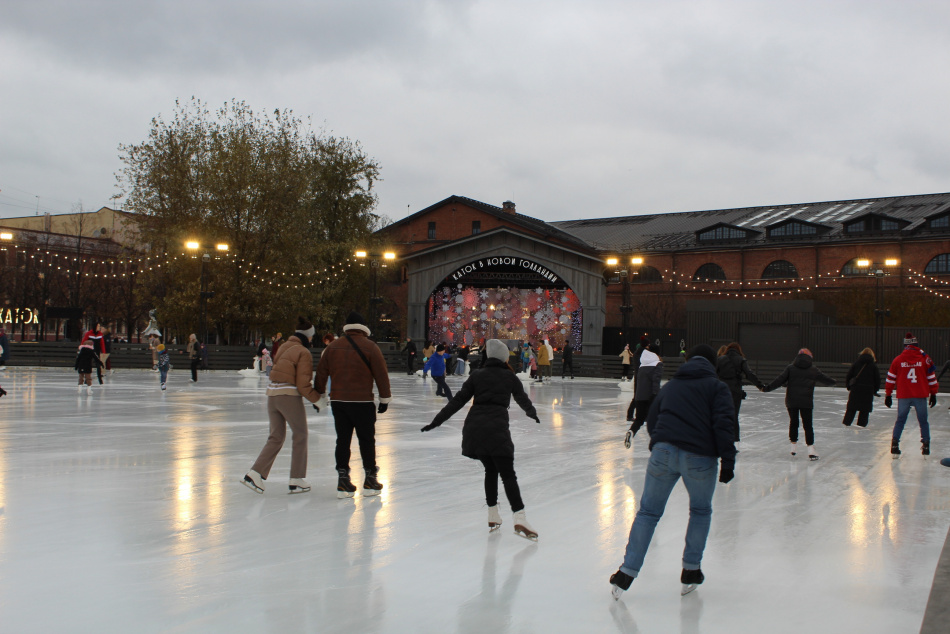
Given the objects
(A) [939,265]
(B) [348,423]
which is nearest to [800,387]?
(B) [348,423]

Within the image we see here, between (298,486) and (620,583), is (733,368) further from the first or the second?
(620,583)

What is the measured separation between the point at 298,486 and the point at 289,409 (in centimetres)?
75

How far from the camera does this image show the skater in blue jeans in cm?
496

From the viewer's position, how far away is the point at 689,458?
501cm

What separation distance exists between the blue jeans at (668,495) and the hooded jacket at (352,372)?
335cm

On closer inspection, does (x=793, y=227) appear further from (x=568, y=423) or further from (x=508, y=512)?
(x=508, y=512)

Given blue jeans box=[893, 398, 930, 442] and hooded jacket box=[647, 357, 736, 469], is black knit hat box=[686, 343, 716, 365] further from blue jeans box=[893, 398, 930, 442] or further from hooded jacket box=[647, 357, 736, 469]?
blue jeans box=[893, 398, 930, 442]

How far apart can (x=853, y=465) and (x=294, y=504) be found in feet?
23.7

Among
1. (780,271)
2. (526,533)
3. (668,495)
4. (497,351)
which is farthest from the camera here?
(780,271)

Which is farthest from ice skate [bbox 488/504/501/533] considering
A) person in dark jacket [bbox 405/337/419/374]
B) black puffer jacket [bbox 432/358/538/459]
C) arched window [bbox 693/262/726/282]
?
arched window [bbox 693/262/726/282]

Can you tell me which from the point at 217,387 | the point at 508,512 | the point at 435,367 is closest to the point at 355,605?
the point at 508,512

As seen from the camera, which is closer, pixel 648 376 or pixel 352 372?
pixel 352 372

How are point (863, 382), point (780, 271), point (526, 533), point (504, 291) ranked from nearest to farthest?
point (526, 533) < point (863, 382) < point (504, 291) < point (780, 271)

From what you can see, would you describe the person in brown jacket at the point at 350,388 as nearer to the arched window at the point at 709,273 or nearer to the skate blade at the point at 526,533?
the skate blade at the point at 526,533
